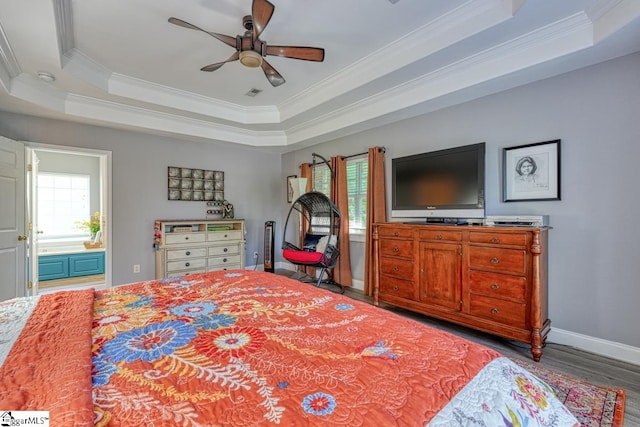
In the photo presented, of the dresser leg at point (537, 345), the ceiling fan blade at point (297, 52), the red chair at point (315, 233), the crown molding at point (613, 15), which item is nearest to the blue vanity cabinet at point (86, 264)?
the red chair at point (315, 233)

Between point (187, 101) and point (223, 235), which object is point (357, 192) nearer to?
point (223, 235)

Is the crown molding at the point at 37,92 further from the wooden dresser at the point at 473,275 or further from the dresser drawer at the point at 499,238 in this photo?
the dresser drawer at the point at 499,238

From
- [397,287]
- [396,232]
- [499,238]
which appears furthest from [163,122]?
[499,238]

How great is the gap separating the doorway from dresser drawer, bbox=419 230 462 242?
4.94 m

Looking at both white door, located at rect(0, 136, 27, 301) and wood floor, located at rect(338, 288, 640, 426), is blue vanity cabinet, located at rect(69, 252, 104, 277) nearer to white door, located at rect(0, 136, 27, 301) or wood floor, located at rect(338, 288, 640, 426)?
white door, located at rect(0, 136, 27, 301)

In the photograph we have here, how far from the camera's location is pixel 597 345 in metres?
2.47

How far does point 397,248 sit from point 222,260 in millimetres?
2944

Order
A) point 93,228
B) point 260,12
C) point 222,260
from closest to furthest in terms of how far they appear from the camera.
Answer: point 260,12 → point 222,260 → point 93,228

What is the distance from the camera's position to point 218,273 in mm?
2334

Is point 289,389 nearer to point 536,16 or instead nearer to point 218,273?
point 218,273

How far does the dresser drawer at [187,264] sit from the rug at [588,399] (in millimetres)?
4264

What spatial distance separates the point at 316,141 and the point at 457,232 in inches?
117

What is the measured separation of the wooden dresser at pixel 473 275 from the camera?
7.95 ft

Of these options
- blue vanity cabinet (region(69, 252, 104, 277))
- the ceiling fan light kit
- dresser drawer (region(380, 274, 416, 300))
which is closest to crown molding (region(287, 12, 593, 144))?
the ceiling fan light kit
